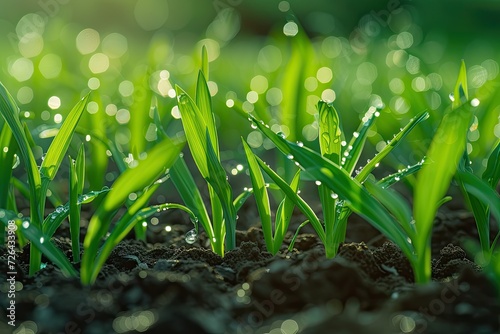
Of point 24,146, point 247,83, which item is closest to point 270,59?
point 247,83

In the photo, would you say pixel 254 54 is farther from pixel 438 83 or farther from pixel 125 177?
pixel 125 177

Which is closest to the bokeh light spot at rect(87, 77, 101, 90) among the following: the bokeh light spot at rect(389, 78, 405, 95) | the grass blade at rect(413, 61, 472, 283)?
the bokeh light spot at rect(389, 78, 405, 95)

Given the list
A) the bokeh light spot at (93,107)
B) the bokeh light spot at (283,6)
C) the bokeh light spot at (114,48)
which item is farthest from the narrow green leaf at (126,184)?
the bokeh light spot at (283,6)

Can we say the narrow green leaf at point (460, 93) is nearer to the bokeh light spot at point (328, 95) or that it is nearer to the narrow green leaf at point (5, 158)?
the bokeh light spot at point (328, 95)

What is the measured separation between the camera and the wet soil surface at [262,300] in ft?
2.34

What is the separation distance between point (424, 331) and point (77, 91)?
187 cm

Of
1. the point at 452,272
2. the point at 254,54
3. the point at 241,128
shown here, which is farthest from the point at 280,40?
the point at 452,272

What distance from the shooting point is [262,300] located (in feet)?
2.73

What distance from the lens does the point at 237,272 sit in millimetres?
1008

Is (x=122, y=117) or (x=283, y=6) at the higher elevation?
(x=283, y=6)

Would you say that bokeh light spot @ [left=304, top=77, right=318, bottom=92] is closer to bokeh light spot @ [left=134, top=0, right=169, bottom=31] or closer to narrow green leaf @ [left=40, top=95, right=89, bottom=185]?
narrow green leaf @ [left=40, top=95, right=89, bottom=185]

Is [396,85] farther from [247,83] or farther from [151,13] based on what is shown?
[151,13]

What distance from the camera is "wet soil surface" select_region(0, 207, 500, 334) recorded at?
71 cm

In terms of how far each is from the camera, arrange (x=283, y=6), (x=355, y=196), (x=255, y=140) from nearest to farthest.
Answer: (x=355, y=196) < (x=255, y=140) < (x=283, y=6)
